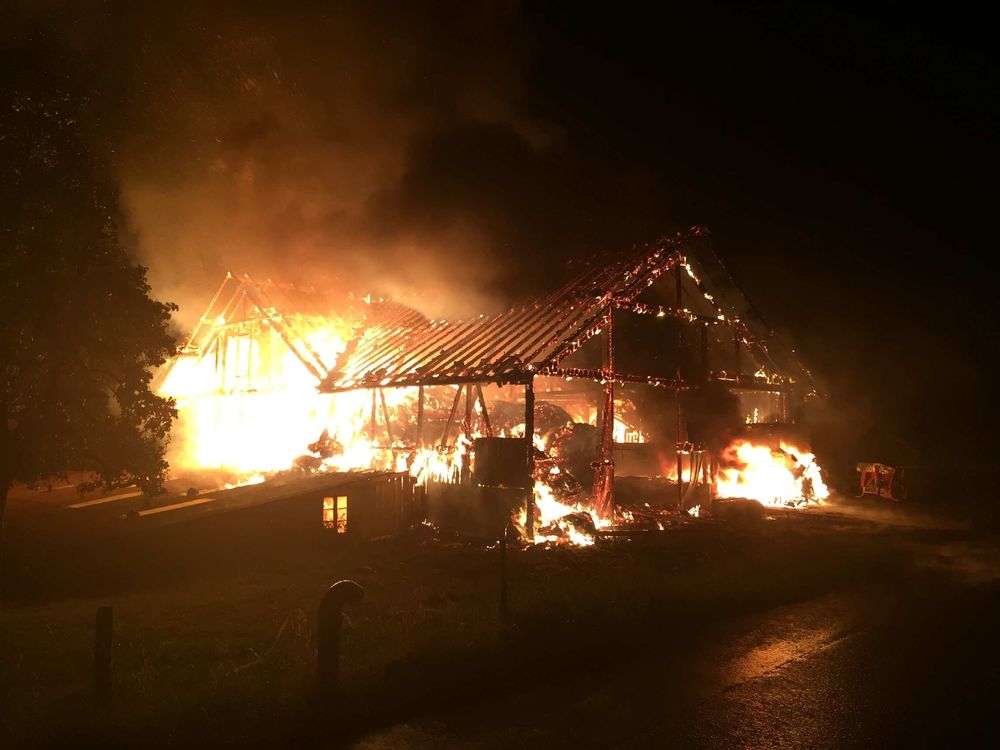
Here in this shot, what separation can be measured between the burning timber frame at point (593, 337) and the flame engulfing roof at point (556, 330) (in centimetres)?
3

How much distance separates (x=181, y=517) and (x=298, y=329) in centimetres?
817

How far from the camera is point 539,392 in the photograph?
2262cm

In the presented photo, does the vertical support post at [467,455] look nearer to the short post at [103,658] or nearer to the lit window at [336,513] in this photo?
the lit window at [336,513]

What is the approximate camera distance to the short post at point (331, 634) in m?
5.39

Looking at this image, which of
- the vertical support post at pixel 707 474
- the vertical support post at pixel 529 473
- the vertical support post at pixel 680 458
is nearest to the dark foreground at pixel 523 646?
the vertical support post at pixel 529 473

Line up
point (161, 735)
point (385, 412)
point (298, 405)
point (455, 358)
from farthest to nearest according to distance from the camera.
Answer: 1. point (298, 405)
2. point (385, 412)
3. point (455, 358)
4. point (161, 735)

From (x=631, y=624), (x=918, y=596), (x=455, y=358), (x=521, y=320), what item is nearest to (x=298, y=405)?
(x=455, y=358)

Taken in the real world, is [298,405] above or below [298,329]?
below

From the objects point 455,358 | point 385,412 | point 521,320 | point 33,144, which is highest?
point 33,144

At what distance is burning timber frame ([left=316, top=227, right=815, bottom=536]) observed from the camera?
45.1 ft

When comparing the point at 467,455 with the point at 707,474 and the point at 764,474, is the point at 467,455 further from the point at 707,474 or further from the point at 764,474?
the point at 764,474

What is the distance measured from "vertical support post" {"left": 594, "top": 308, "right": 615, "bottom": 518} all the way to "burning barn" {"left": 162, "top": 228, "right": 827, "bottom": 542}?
1.2 inches

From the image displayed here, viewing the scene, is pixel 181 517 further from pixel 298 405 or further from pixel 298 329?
pixel 298 329

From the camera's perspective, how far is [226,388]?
20.6 meters
